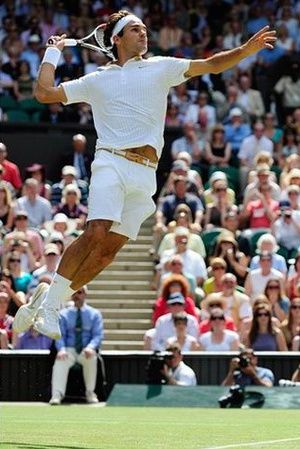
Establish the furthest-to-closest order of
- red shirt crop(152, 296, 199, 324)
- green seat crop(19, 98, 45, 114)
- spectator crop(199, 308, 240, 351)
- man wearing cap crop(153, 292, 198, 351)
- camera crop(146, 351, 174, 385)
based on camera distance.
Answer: green seat crop(19, 98, 45, 114)
red shirt crop(152, 296, 199, 324)
man wearing cap crop(153, 292, 198, 351)
spectator crop(199, 308, 240, 351)
camera crop(146, 351, 174, 385)

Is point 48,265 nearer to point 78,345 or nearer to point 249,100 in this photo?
point 78,345

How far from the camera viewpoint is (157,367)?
17.1 metres

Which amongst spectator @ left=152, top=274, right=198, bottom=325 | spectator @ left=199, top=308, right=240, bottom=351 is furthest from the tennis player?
spectator @ left=152, top=274, right=198, bottom=325

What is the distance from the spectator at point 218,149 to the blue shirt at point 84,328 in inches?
272

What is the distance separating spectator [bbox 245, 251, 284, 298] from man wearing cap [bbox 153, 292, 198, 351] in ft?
5.15

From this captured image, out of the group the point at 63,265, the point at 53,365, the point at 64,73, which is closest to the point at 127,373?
the point at 53,365

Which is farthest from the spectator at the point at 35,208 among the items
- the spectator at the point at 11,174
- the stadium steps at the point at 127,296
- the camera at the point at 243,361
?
the camera at the point at 243,361

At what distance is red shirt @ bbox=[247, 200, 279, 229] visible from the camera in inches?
866

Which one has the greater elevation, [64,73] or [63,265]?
[64,73]

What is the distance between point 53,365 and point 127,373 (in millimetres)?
897

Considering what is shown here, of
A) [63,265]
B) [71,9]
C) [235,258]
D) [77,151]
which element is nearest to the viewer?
[63,265]

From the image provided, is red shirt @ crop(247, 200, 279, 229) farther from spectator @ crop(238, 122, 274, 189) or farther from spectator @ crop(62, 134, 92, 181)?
spectator @ crop(62, 134, 92, 181)

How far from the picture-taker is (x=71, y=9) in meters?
30.0

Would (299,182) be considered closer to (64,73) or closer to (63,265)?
(64,73)
